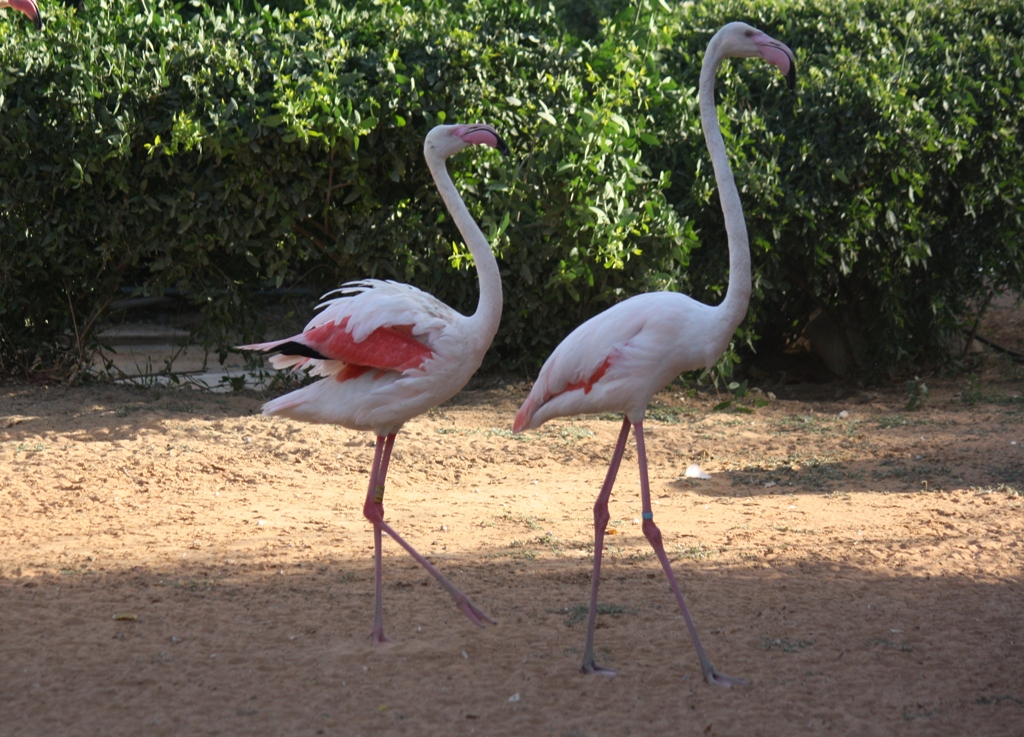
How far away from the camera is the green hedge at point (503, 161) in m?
6.75

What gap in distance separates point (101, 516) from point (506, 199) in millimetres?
3477

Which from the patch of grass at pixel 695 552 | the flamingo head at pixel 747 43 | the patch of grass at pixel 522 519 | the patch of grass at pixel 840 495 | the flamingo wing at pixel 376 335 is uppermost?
the flamingo head at pixel 747 43

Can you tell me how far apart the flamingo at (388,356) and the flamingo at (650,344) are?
0.36 metres

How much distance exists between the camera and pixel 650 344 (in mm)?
3586

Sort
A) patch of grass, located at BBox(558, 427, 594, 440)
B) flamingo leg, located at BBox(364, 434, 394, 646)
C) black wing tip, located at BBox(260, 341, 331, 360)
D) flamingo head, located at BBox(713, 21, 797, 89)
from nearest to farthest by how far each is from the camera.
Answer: flamingo leg, located at BBox(364, 434, 394, 646) → flamingo head, located at BBox(713, 21, 797, 89) → black wing tip, located at BBox(260, 341, 331, 360) → patch of grass, located at BBox(558, 427, 594, 440)

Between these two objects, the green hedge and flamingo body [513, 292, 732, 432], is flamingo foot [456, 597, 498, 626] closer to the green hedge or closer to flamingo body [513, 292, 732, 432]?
flamingo body [513, 292, 732, 432]

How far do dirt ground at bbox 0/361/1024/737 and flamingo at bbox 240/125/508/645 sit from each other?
0.50 metres

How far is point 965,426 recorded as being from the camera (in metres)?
6.86

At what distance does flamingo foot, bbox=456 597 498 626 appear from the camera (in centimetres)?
378

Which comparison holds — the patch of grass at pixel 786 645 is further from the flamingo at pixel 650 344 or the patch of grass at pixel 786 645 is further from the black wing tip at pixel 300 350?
the black wing tip at pixel 300 350

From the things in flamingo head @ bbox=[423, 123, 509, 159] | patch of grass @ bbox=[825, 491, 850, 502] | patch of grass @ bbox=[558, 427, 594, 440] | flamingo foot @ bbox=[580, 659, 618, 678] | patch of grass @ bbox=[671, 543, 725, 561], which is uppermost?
flamingo head @ bbox=[423, 123, 509, 159]

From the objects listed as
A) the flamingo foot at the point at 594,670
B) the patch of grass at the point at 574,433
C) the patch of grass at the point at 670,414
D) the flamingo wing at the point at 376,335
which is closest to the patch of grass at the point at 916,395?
the patch of grass at the point at 670,414

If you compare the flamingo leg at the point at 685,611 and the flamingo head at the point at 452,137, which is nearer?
the flamingo leg at the point at 685,611

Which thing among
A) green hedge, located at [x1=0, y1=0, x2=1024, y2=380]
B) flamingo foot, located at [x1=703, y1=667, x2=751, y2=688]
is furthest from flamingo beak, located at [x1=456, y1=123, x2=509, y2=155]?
green hedge, located at [x1=0, y1=0, x2=1024, y2=380]
